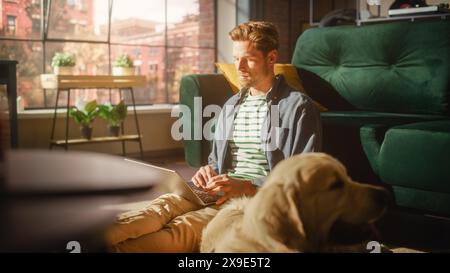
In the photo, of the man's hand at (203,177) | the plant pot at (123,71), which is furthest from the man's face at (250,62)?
the plant pot at (123,71)

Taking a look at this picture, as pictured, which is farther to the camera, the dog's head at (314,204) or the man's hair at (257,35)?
the man's hair at (257,35)

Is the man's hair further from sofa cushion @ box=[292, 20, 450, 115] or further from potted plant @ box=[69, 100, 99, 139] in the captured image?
potted plant @ box=[69, 100, 99, 139]

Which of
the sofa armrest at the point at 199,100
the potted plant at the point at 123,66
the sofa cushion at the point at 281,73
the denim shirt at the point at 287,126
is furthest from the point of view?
the potted plant at the point at 123,66

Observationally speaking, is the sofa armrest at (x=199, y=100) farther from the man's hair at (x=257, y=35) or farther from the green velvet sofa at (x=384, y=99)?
the man's hair at (x=257, y=35)

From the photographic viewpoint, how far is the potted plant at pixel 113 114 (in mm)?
3797

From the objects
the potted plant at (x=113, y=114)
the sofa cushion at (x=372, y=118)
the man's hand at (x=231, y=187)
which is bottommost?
the man's hand at (x=231, y=187)

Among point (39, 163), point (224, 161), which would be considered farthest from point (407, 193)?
point (39, 163)

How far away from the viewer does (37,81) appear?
3.95 metres

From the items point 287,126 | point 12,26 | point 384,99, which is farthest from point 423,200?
point 12,26

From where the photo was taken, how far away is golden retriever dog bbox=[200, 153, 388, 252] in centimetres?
96

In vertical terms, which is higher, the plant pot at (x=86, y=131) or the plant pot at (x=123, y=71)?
the plant pot at (x=123, y=71)

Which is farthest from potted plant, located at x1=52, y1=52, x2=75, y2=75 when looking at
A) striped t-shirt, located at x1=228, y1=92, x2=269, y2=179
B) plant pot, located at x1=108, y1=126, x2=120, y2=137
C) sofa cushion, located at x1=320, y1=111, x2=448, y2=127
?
striped t-shirt, located at x1=228, y1=92, x2=269, y2=179

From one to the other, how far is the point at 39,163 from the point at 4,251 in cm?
25

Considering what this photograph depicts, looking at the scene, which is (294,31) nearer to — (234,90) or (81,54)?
(81,54)
